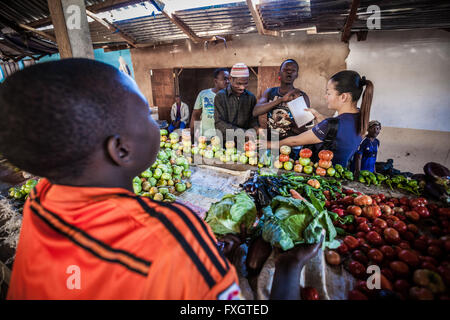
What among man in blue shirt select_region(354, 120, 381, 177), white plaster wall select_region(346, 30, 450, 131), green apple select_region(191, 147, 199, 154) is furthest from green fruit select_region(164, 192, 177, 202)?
white plaster wall select_region(346, 30, 450, 131)

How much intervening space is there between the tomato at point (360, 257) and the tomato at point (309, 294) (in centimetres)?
57

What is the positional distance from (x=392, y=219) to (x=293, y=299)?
1.63 meters

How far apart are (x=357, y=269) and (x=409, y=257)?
406mm

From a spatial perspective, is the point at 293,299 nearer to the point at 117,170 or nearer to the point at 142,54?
the point at 117,170

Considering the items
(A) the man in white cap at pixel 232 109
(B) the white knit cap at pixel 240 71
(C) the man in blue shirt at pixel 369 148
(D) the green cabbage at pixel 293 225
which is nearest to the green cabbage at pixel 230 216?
→ (D) the green cabbage at pixel 293 225


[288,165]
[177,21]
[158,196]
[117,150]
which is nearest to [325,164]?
[288,165]

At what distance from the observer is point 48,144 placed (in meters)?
0.74

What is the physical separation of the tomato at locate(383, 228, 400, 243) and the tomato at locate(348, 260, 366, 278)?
48cm

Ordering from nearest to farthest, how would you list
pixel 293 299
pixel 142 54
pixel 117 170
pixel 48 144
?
1. pixel 48 144
2. pixel 117 170
3. pixel 293 299
4. pixel 142 54

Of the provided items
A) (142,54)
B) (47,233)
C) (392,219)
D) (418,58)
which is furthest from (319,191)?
(142,54)

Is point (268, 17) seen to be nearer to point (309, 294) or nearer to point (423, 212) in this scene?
point (423, 212)

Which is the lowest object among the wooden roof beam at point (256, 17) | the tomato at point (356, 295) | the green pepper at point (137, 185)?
the tomato at point (356, 295)

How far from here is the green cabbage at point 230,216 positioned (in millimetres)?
1766

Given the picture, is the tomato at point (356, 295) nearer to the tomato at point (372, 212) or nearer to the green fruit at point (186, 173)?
the tomato at point (372, 212)
